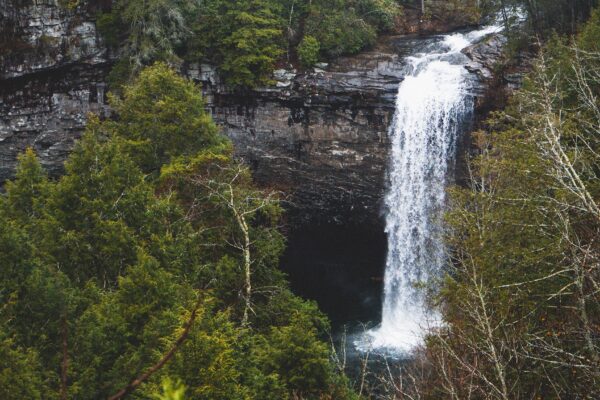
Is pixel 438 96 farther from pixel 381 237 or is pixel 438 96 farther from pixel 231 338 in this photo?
pixel 231 338

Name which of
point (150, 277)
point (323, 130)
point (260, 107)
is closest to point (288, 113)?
point (260, 107)

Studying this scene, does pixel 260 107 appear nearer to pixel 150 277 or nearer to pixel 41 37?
pixel 41 37

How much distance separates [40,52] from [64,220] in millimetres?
14053

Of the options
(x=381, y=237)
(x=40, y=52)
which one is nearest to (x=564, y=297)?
(x=381, y=237)

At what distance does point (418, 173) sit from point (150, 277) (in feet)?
55.4

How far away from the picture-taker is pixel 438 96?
24.2 meters

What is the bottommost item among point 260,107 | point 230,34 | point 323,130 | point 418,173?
point 418,173

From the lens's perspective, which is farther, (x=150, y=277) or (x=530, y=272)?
(x=150, y=277)

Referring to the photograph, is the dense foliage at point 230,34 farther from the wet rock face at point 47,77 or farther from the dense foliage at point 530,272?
the dense foliage at point 530,272

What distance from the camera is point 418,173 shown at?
25.2m

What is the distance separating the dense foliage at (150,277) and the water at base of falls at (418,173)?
29.2 feet

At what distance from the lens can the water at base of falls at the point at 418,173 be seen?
24.0 m

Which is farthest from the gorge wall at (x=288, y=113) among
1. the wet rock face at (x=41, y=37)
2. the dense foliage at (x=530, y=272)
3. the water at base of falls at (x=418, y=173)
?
the dense foliage at (x=530, y=272)

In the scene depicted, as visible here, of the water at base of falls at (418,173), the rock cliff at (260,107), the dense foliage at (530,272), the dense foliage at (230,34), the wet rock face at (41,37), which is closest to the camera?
the dense foliage at (530,272)
